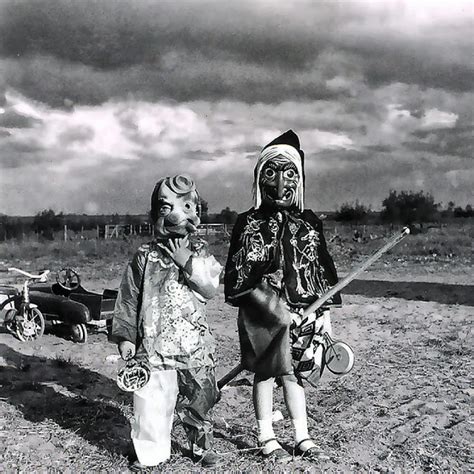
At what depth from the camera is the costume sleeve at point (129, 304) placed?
3072 mm

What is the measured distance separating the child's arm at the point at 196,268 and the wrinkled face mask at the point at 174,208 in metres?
0.07

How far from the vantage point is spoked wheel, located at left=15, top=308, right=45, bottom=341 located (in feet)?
20.9

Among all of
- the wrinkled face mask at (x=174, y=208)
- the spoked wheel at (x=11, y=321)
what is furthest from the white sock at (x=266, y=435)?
the spoked wheel at (x=11, y=321)

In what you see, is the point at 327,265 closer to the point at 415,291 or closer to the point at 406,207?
the point at 415,291

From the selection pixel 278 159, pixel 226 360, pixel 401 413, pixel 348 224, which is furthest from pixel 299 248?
pixel 348 224

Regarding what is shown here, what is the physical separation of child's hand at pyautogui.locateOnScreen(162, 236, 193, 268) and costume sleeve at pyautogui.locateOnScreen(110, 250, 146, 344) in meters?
0.16

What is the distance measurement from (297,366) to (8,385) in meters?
2.60

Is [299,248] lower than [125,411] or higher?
higher

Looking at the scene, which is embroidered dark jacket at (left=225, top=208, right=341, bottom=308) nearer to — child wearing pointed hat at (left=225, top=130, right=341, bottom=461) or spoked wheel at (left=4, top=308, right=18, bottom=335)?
child wearing pointed hat at (left=225, top=130, right=341, bottom=461)

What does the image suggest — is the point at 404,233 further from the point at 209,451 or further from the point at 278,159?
the point at 209,451

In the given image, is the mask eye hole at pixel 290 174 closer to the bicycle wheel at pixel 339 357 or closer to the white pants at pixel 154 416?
the bicycle wheel at pixel 339 357

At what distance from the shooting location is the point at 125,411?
14.0 feet

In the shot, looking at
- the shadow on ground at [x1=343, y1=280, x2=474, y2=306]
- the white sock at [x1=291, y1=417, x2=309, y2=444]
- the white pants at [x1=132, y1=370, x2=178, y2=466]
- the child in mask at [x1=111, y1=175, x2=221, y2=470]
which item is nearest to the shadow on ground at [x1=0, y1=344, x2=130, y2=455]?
the white pants at [x1=132, y1=370, x2=178, y2=466]

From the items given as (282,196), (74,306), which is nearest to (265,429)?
(282,196)
